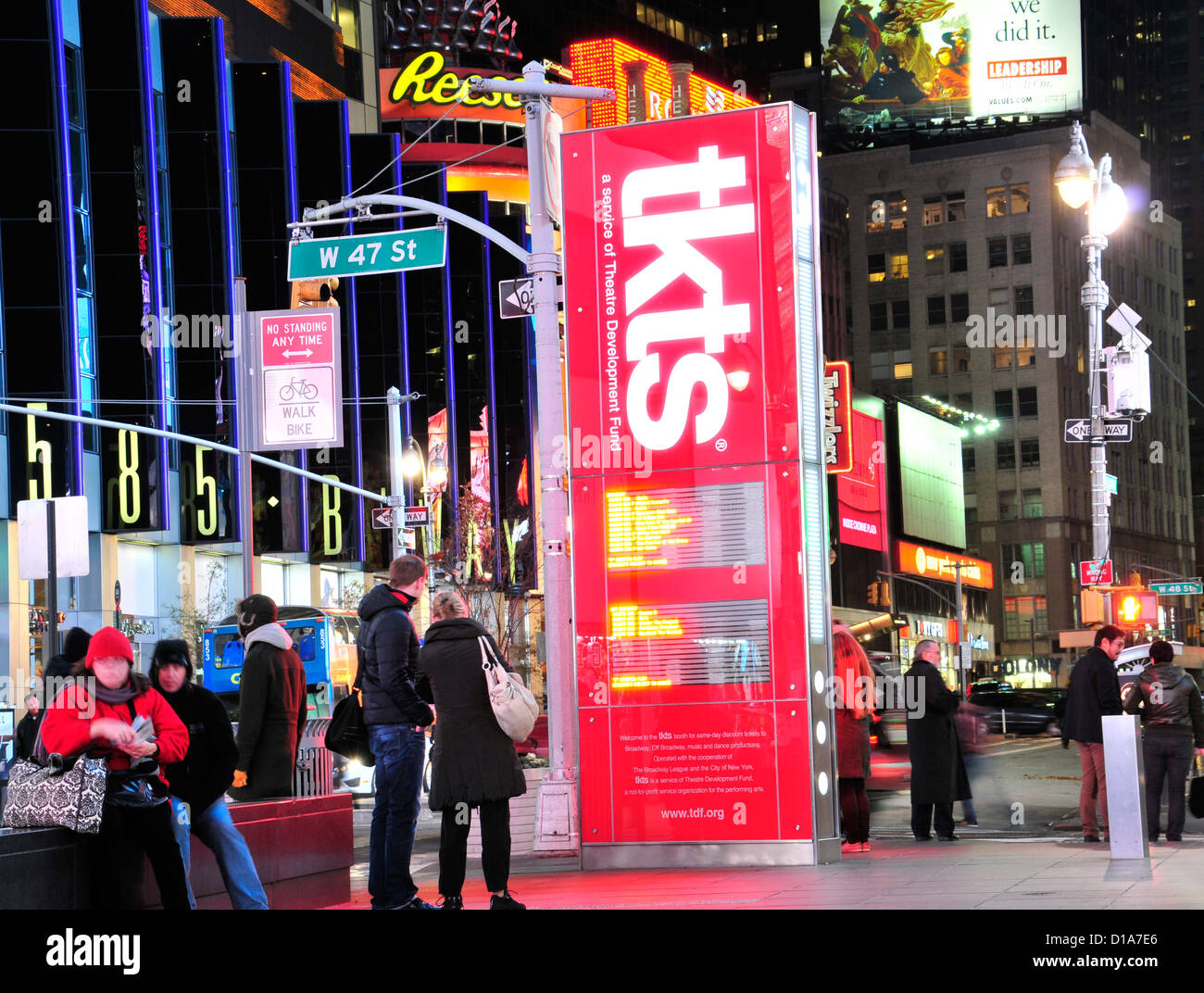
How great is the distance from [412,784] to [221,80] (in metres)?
43.4

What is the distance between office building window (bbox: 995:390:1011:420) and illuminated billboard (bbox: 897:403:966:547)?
2176 cm

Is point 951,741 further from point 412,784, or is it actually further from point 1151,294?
point 1151,294

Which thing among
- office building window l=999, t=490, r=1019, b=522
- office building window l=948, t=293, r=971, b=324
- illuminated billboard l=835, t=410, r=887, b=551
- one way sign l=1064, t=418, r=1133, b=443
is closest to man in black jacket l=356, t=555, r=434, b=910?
one way sign l=1064, t=418, r=1133, b=443

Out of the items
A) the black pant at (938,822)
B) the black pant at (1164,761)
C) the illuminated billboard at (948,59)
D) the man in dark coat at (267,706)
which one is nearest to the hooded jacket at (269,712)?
the man in dark coat at (267,706)

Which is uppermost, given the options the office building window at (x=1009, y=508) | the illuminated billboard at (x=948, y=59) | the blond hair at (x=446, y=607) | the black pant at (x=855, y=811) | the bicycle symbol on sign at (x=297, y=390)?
the illuminated billboard at (x=948, y=59)

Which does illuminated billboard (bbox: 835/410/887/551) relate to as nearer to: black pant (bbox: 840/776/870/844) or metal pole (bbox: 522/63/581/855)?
metal pole (bbox: 522/63/581/855)

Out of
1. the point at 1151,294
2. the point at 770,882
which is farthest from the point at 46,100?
the point at 1151,294

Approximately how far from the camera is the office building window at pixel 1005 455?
138750 millimetres

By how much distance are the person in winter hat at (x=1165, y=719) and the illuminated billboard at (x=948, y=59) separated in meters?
94.4

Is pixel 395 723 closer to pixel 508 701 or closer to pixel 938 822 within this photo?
pixel 508 701

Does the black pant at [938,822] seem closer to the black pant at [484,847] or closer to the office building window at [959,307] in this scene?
the black pant at [484,847]

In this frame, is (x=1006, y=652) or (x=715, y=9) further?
(x=715, y=9)
